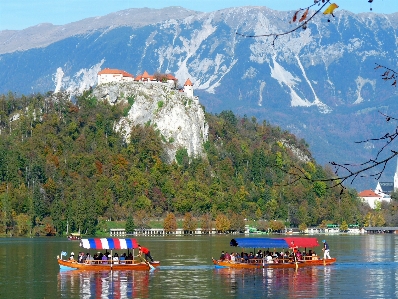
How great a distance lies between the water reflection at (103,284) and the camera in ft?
244

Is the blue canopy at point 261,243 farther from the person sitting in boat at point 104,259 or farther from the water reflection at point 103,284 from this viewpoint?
the person sitting in boat at point 104,259

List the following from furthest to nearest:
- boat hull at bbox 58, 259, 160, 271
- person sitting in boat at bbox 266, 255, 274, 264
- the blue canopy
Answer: the blue canopy < person sitting in boat at bbox 266, 255, 274, 264 < boat hull at bbox 58, 259, 160, 271

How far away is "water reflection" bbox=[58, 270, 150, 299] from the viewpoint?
74.4 m

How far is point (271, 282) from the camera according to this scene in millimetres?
84375

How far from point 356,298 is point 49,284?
89.3 ft

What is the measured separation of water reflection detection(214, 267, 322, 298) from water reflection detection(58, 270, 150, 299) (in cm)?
719

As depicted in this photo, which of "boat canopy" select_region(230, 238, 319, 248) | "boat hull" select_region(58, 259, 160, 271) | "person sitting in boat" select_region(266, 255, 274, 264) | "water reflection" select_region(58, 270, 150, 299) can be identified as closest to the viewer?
"water reflection" select_region(58, 270, 150, 299)

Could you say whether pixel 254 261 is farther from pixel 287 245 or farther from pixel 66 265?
pixel 66 265

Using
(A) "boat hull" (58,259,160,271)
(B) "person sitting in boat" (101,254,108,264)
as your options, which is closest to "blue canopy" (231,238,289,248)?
(A) "boat hull" (58,259,160,271)

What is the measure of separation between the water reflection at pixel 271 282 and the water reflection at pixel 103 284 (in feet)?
23.6

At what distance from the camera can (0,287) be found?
80062 mm

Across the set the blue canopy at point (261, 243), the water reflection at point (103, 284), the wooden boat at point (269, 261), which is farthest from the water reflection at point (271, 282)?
the water reflection at point (103, 284)

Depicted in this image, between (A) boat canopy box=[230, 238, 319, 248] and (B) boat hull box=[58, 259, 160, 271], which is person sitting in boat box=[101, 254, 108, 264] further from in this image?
(A) boat canopy box=[230, 238, 319, 248]

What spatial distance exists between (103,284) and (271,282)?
1457 cm
